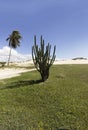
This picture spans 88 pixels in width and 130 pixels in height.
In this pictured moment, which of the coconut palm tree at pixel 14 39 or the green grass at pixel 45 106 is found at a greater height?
the coconut palm tree at pixel 14 39

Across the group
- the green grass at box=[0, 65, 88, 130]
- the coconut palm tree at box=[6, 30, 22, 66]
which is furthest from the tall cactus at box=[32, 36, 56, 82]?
the coconut palm tree at box=[6, 30, 22, 66]

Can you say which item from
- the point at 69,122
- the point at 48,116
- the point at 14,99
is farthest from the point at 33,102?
the point at 69,122

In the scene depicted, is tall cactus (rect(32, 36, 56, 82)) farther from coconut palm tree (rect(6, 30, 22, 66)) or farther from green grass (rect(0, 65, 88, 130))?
coconut palm tree (rect(6, 30, 22, 66))

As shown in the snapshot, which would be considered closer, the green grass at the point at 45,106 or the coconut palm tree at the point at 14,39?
the green grass at the point at 45,106

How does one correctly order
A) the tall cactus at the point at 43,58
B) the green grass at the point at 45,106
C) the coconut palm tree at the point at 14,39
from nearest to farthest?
1. the green grass at the point at 45,106
2. the tall cactus at the point at 43,58
3. the coconut palm tree at the point at 14,39

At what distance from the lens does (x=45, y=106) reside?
1633 centimetres

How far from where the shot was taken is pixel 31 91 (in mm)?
19531

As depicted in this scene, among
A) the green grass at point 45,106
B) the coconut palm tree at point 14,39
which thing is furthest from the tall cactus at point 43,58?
the coconut palm tree at point 14,39

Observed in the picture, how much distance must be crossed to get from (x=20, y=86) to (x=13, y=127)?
8.80 m

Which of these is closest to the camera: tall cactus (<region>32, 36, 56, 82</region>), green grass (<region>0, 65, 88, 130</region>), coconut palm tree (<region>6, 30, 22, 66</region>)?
green grass (<region>0, 65, 88, 130</region>)

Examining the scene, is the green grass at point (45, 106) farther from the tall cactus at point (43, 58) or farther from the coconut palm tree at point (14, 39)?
the coconut palm tree at point (14, 39)

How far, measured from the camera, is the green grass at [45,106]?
44.0 ft

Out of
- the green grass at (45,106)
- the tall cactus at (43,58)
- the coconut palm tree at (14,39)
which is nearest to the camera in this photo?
the green grass at (45,106)

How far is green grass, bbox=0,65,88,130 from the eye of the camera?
527 inches
